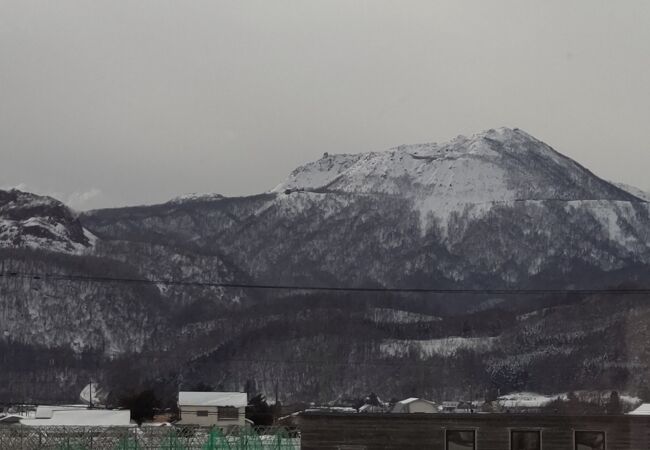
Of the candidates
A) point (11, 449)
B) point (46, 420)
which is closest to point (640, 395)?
point (46, 420)

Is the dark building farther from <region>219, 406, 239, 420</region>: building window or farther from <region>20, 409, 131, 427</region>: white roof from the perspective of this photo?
<region>219, 406, 239, 420</region>: building window

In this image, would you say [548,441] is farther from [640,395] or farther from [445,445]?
[640,395]

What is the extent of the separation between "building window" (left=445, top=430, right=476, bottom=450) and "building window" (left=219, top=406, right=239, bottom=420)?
7530cm

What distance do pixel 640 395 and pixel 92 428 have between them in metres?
124

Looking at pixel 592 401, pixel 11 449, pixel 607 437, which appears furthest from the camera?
pixel 592 401

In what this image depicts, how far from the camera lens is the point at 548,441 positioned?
4891cm

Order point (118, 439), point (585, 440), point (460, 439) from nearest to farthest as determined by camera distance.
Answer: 1. point (585, 440)
2. point (460, 439)
3. point (118, 439)

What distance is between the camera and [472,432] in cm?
4950

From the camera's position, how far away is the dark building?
1914 inches

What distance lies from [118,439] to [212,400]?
179 feet

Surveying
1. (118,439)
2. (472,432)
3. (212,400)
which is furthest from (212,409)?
(472,432)

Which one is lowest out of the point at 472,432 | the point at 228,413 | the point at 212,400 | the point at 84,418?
the point at 472,432

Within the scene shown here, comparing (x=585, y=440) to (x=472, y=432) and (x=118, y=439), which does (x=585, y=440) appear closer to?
(x=472, y=432)

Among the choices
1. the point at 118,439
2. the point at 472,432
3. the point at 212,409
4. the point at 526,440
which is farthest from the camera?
the point at 212,409
